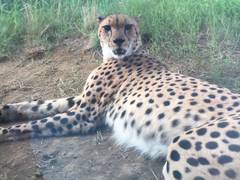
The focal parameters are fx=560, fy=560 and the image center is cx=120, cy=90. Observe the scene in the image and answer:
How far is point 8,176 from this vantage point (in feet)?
8.60

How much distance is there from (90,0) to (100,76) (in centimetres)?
181

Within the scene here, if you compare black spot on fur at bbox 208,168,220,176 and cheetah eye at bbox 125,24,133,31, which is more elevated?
cheetah eye at bbox 125,24,133,31

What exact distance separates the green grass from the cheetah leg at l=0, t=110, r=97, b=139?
0.95m

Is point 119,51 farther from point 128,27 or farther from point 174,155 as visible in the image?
point 174,155

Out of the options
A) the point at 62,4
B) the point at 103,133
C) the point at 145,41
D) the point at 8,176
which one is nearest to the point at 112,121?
the point at 103,133

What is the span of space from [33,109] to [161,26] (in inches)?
51.5

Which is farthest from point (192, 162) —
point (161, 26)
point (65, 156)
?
point (161, 26)

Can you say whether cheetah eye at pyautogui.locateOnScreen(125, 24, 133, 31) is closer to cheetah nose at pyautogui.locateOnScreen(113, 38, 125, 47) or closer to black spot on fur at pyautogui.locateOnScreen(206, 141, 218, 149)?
cheetah nose at pyautogui.locateOnScreen(113, 38, 125, 47)

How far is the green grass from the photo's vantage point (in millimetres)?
3797

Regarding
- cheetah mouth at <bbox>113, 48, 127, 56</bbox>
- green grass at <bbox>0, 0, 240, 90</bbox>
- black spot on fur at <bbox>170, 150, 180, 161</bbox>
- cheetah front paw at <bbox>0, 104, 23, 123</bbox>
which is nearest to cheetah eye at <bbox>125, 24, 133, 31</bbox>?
cheetah mouth at <bbox>113, 48, 127, 56</bbox>

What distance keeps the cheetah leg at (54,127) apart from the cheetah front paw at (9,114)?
8.9 inches

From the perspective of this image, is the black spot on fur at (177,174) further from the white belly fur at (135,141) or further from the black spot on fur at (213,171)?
the white belly fur at (135,141)

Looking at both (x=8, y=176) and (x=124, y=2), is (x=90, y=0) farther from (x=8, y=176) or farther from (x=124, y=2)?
(x=8, y=176)

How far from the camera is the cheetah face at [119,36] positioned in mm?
3246
